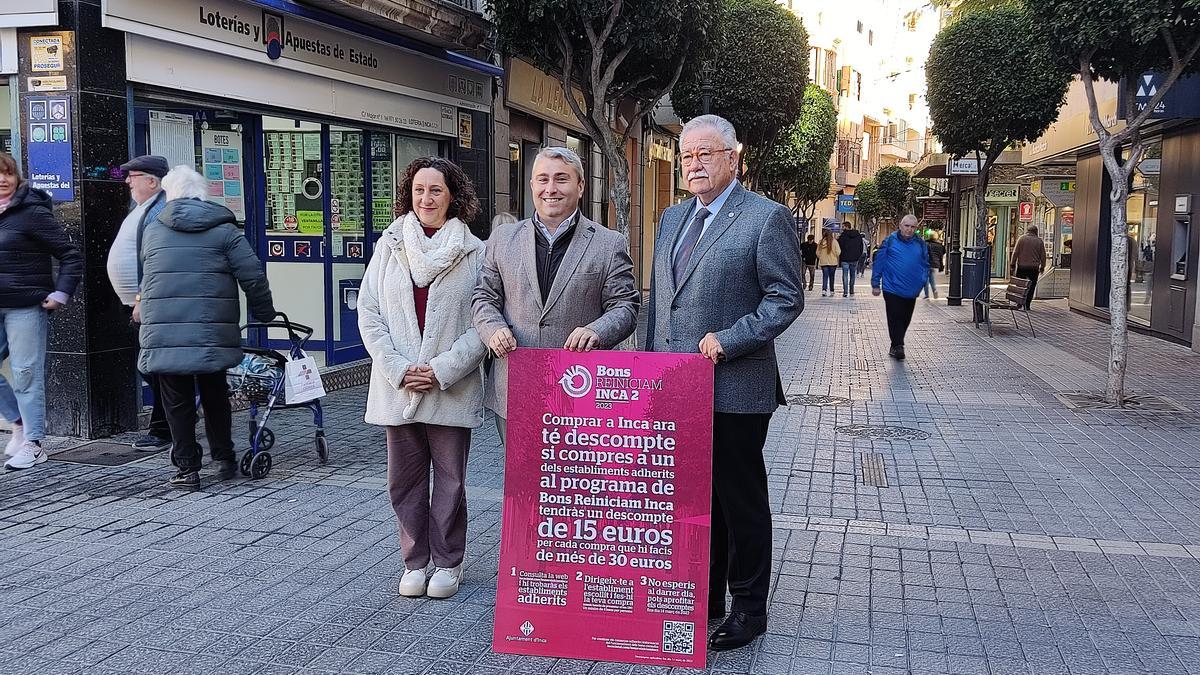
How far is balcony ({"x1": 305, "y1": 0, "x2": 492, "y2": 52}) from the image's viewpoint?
1035 cm

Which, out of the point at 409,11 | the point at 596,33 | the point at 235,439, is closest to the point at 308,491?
the point at 235,439

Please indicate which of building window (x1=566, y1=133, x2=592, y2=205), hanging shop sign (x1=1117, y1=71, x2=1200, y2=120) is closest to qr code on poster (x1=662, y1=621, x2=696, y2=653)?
hanging shop sign (x1=1117, y1=71, x2=1200, y2=120)

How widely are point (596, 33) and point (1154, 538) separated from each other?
8848 mm

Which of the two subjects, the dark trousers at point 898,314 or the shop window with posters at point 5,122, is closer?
the shop window with posters at point 5,122

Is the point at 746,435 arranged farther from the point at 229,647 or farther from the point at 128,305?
the point at 128,305

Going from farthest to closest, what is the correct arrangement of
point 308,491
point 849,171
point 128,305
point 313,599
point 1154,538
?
point 849,171 < point 128,305 < point 308,491 < point 1154,538 < point 313,599

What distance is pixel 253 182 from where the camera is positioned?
10125mm

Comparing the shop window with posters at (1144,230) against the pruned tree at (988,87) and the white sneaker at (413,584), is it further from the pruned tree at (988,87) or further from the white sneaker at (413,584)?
the white sneaker at (413,584)

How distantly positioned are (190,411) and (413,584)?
2501mm

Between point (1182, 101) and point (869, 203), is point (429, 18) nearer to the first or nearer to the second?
point (1182, 101)

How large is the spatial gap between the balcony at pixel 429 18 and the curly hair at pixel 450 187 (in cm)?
594

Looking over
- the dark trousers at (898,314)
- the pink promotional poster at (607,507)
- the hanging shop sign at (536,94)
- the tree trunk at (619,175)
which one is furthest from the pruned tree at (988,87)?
the pink promotional poster at (607,507)

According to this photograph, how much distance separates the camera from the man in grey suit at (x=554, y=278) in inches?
166

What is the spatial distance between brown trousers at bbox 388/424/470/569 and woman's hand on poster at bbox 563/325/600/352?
0.91m
